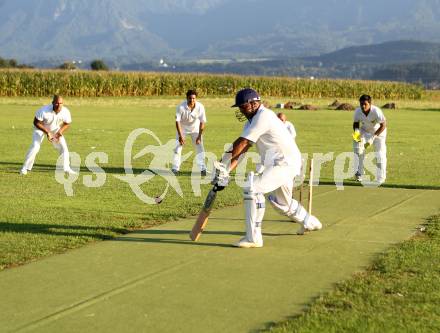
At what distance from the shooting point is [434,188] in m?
17.2

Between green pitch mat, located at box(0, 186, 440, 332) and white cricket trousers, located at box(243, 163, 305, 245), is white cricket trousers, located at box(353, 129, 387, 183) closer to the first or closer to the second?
green pitch mat, located at box(0, 186, 440, 332)

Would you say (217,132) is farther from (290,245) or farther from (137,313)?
(137,313)

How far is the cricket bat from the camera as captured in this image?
419 inches

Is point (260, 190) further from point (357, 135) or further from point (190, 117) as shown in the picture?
point (190, 117)

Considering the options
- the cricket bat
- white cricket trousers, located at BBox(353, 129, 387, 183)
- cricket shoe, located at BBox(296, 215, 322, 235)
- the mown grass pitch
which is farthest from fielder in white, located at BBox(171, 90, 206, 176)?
the cricket bat

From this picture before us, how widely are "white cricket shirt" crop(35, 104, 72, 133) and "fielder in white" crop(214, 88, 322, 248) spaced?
8.53m

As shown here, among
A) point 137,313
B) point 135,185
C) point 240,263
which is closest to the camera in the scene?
point 137,313

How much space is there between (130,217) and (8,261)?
3422mm

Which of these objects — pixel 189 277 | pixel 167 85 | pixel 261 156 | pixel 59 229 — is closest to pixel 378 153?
pixel 261 156

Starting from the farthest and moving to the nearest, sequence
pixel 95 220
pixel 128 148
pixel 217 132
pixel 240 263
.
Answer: pixel 217 132 → pixel 128 148 → pixel 95 220 → pixel 240 263

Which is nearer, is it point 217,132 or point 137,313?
point 137,313

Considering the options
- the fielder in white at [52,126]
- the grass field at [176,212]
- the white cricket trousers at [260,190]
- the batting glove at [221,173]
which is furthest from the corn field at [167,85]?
the batting glove at [221,173]

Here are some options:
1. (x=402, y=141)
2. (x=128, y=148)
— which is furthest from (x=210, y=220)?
(x=402, y=141)

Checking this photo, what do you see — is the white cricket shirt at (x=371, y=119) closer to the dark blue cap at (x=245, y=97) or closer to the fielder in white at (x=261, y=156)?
the fielder in white at (x=261, y=156)
